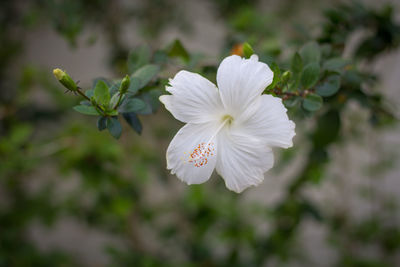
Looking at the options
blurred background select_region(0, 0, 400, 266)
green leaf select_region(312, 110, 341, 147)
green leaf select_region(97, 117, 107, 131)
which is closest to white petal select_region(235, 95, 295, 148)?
blurred background select_region(0, 0, 400, 266)

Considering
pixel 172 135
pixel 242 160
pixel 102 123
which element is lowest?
pixel 172 135

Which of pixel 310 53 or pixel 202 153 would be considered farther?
pixel 310 53

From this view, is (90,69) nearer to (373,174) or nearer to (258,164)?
(373,174)

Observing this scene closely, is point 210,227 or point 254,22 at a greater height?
point 254,22

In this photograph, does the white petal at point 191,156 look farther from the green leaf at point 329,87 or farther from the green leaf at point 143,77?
the green leaf at point 329,87

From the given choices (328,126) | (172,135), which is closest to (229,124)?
(328,126)

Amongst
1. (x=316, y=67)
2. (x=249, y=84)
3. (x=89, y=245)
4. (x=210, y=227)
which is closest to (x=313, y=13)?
(x=210, y=227)

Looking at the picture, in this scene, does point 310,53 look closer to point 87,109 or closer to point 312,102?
point 312,102

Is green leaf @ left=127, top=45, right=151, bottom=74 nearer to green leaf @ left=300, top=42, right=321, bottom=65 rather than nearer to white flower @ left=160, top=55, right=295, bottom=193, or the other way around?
white flower @ left=160, top=55, right=295, bottom=193
